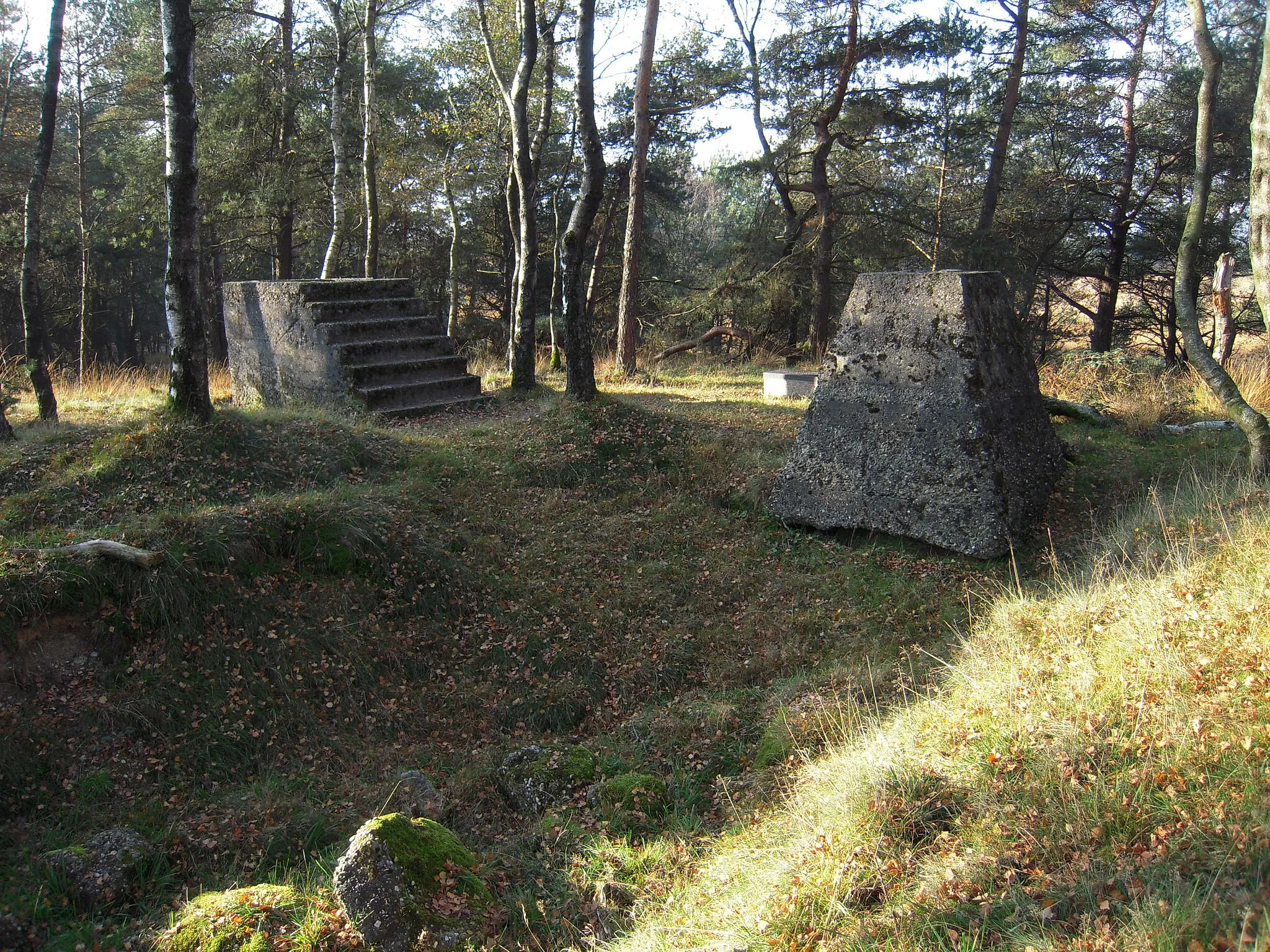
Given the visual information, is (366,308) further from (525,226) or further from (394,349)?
(525,226)

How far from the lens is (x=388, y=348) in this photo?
10.0 meters

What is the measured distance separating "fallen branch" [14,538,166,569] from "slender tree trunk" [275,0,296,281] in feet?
42.9

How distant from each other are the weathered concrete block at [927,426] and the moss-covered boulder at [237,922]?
201 inches

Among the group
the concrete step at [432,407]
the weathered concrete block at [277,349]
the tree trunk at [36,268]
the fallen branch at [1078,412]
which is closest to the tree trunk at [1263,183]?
the fallen branch at [1078,412]

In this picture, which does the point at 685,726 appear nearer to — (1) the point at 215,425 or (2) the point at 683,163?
(1) the point at 215,425

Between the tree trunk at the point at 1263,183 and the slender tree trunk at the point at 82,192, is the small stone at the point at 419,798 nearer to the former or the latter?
the tree trunk at the point at 1263,183

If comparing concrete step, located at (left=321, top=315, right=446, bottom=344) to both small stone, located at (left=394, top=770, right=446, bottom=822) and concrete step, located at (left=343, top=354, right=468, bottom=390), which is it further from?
small stone, located at (left=394, top=770, right=446, bottom=822)

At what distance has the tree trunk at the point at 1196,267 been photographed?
6.92m

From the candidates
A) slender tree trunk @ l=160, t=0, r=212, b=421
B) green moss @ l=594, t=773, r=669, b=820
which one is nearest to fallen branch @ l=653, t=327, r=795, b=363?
slender tree trunk @ l=160, t=0, r=212, b=421

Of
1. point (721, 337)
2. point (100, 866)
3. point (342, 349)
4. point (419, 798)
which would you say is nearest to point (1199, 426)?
point (419, 798)

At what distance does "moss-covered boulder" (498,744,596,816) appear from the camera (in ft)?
13.4

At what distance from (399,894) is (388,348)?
7930 mm

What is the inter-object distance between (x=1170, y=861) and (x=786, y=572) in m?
4.13

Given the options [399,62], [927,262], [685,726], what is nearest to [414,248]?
[399,62]
